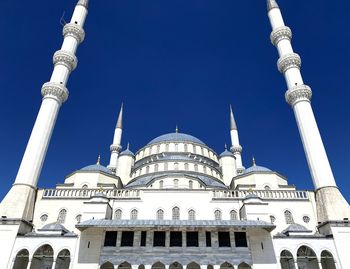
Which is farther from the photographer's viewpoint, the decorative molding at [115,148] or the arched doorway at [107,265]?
the decorative molding at [115,148]

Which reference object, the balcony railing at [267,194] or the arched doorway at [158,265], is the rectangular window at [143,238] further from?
the balcony railing at [267,194]

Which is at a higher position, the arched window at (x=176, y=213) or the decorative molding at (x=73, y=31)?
the decorative molding at (x=73, y=31)

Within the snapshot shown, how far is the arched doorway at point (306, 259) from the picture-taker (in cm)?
2019

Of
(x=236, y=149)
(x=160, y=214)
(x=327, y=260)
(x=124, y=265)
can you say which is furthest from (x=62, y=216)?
(x=236, y=149)

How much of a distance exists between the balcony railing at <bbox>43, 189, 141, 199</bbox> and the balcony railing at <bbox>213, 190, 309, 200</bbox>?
7152 millimetres

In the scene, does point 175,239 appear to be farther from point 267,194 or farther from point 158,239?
point 267,194

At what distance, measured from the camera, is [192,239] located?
19.9m

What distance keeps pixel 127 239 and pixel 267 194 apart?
12.4 m

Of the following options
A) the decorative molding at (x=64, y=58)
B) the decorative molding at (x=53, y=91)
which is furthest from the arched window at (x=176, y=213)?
the decorative molding at (x=64, y=58)

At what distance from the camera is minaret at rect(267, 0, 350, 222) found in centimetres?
2130

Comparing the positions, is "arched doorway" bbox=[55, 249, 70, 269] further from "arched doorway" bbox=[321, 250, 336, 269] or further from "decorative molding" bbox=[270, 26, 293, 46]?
"decorative molding" bbox=[270, 26, 293, 46]

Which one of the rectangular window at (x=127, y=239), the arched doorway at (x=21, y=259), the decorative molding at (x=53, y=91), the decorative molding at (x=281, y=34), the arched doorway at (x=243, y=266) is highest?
the decorative molding at (x=281, y=34)

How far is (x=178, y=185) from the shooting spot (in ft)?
88.7

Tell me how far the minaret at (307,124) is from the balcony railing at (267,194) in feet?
4.95
